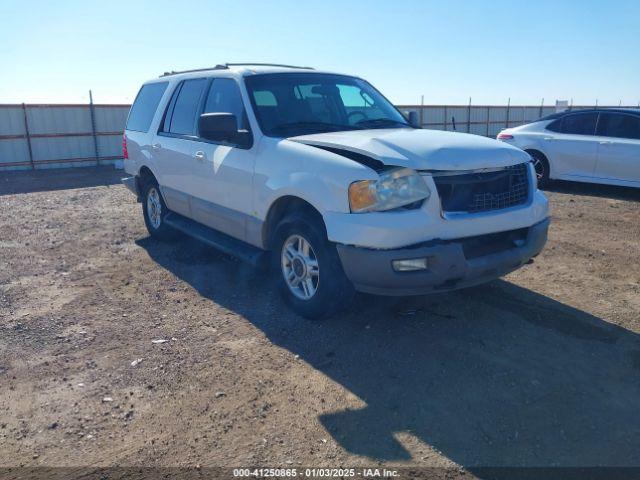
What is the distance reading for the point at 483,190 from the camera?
4.01 meters

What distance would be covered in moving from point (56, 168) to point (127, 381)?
16228mm

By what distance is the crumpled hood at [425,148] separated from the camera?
12.4 feet

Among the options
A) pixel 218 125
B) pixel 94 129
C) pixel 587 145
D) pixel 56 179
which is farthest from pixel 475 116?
pixel 218 125

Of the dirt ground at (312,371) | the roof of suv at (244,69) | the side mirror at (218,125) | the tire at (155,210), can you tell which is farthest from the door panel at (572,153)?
the side mirror at (218,125)

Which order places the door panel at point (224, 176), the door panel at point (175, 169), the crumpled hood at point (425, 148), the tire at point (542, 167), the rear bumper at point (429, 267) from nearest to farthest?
1. the rear bumper at point (429, 267)
2. the crumpled hood at point (425, 148)
3. the door panel at point (224, 176)
4. the door panel at point (175, 169)
5. the tire at point (542, 167)

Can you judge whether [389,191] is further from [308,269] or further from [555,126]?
[555,126]

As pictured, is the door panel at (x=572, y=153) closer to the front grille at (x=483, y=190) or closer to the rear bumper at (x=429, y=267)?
the front grille at (x=483, y=190)

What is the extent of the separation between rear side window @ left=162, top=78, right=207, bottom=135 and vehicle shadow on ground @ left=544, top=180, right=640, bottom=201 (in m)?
7.23

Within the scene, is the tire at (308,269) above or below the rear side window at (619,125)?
below

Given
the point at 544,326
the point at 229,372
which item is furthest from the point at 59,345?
the point at 544,326

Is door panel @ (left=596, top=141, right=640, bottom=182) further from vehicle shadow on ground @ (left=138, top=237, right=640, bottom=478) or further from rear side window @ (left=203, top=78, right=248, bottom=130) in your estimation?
rear side window @ (left=203, top=78, right=248, bottom=130)

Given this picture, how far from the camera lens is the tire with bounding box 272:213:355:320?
4.07m

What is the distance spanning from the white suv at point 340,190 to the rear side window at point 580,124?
225 inches

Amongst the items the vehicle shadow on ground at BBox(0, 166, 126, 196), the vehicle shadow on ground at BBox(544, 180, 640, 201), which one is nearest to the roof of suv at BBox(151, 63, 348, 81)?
the vehicle shadow on ground at BBox(544, 180, 640, 201)
